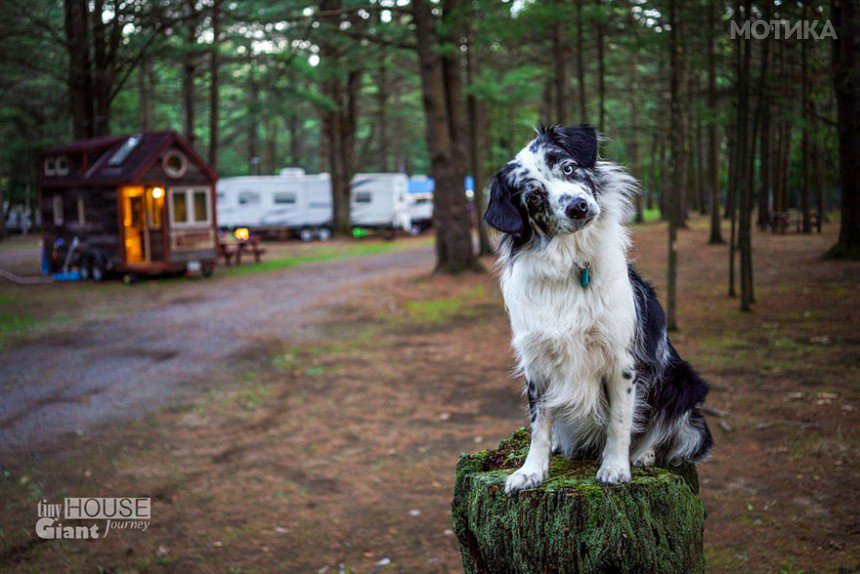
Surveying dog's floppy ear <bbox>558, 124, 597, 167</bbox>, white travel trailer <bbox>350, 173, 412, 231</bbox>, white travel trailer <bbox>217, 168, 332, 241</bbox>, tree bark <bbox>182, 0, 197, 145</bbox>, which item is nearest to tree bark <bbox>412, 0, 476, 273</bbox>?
tree bark <bbox>182, 0, 197, 145</bbox>

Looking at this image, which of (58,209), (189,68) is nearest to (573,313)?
(58,209)

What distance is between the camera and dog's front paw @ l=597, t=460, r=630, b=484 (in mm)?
3090

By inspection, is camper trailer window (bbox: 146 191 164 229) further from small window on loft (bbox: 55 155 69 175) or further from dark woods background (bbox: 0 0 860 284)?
dark woods background (bbox: 0 0 860 284)

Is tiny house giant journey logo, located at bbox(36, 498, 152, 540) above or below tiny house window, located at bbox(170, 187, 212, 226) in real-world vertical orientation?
below

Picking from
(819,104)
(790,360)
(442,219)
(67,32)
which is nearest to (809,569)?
(790,360)

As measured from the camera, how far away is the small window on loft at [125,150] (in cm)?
2148

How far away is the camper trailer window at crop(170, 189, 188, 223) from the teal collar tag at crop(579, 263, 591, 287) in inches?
823

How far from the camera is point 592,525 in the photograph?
302 cm

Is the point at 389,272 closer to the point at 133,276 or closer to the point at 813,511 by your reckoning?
the point at 133,276

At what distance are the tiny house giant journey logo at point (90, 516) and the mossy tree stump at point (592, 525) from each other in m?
3.82

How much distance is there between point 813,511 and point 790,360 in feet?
14.5

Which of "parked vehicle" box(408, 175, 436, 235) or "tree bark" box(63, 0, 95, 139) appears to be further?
"parked vehicle" box(408, 175, 436, 235)

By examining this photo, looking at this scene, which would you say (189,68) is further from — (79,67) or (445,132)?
(445,132)

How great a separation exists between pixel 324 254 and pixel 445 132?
40.2ft
